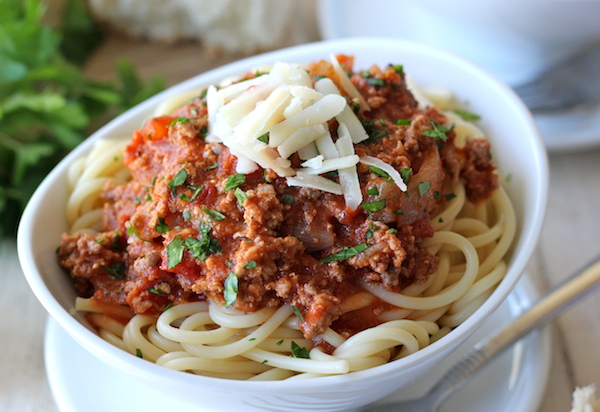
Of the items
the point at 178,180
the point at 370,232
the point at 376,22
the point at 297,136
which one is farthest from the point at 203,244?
the point at 376,22

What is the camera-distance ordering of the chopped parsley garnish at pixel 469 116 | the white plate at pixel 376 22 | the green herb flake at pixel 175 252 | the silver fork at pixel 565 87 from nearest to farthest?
the green herb flake at pixel 175 252 → the chopped parsley garnish at pixel 469 116 → the white plate at pixel 376 22 → the silver fork at pixel 565 87

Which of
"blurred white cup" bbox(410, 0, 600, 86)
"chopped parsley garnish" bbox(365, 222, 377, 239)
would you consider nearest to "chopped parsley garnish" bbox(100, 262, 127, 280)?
"chopped parsley garnish" bbox(365, 222, 377, 239)

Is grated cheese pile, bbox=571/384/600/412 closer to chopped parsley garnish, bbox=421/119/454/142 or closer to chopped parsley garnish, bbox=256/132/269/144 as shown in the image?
chopped parsley garnish, bbox=421/119/454/142

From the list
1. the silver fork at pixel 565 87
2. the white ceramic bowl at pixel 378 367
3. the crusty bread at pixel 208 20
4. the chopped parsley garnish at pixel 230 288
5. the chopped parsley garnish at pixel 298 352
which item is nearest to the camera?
the white ceramic bowl at pixel 378 367

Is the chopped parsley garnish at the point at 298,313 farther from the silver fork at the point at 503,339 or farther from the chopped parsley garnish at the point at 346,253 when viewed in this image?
the silver fork at the point at 503,339

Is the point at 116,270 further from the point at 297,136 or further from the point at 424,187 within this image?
the point at 424,187

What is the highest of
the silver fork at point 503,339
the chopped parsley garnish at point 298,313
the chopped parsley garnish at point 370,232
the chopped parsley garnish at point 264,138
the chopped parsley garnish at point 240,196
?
the chopped parsley garnish at point 264,138

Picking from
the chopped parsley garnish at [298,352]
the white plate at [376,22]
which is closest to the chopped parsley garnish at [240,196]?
the chopped parsley garnish at [298,352]

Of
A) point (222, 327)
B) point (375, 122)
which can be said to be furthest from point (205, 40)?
point (222, 327)

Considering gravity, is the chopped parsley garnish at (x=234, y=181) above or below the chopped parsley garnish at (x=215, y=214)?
above

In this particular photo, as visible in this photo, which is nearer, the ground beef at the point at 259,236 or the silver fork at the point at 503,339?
the ground beef at the point at 259,236
